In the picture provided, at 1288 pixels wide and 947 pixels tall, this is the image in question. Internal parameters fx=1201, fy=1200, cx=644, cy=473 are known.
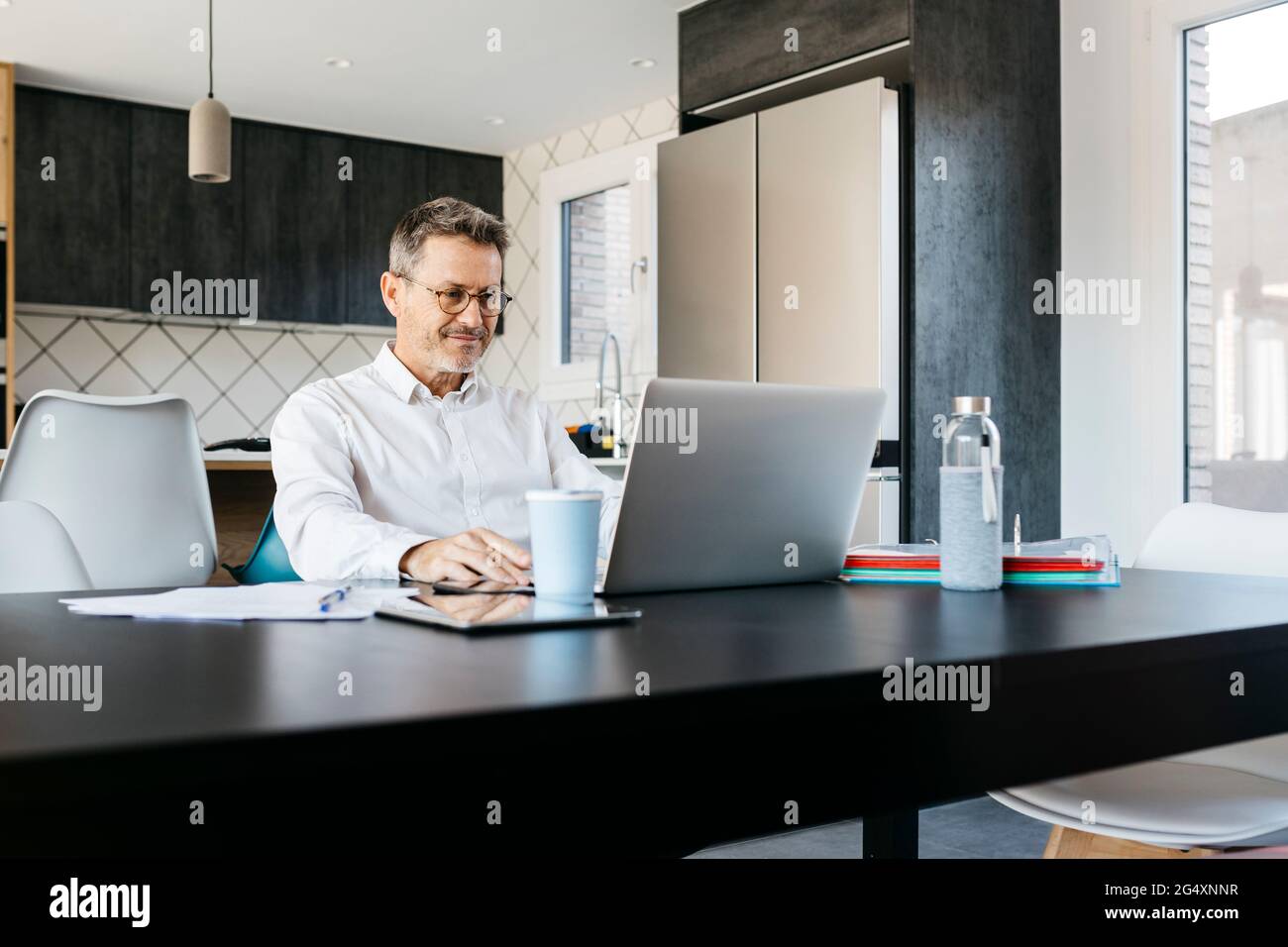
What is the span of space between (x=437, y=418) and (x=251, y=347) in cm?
383

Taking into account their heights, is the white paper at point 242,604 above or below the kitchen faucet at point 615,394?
below

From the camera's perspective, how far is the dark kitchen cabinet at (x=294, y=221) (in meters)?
5.36

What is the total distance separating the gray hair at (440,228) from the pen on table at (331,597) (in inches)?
42.7

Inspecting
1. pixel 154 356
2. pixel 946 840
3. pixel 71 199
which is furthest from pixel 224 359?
pixel 946 840

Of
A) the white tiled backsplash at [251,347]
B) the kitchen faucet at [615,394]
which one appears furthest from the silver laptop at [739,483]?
the white tiled backsplash at [251,347]

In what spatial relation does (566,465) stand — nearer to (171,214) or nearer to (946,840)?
(946,840)

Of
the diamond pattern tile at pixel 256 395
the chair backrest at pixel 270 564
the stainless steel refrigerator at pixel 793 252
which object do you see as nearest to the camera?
the chair backrest at pixel 270 564

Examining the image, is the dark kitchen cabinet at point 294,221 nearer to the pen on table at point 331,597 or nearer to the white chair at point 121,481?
the white chair at point 121,481

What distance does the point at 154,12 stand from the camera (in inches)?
161

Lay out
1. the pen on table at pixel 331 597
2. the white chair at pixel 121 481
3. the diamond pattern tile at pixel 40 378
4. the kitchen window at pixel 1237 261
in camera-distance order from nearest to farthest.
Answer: the pen on table at pixel 331 597, the white chair at pixel 121 481, the kitchen window at pixel 1237 261, the diamond pattern tile at pixel 40 378

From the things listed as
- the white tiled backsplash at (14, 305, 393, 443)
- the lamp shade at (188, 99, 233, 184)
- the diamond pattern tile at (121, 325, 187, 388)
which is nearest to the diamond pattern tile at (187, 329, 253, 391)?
the white tiled backsplash at (14, 305, 393, 443)

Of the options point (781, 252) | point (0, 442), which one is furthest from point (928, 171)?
point (0, 442)

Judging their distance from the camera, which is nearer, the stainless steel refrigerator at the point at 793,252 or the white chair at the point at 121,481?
the white chair at the point at 121,481
